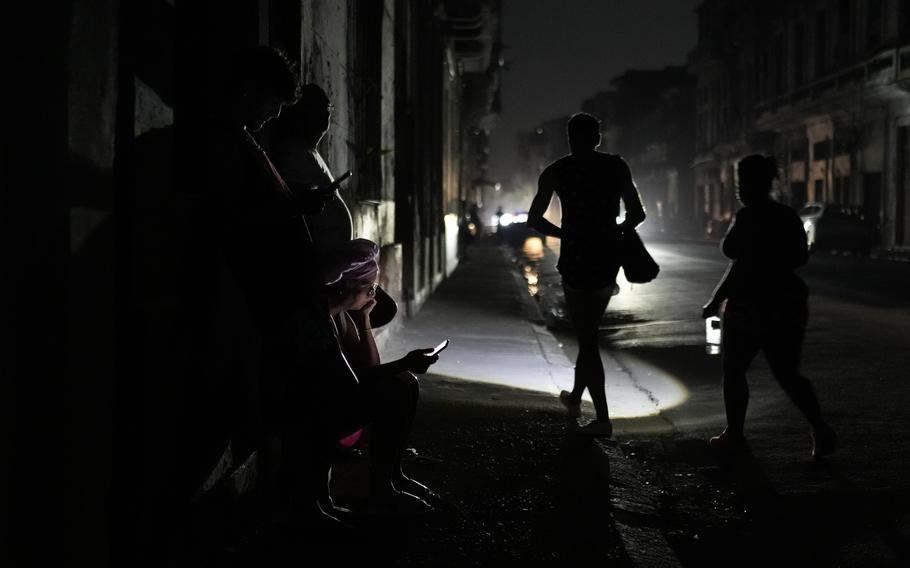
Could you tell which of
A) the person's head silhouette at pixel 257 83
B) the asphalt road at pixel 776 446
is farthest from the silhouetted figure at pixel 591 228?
the person's head silhouette at pixel 257 83

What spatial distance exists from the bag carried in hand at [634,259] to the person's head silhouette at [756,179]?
60 cm

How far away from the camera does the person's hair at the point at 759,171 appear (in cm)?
511

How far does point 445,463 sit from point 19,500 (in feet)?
8.21

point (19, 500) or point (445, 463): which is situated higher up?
point (19, 500)

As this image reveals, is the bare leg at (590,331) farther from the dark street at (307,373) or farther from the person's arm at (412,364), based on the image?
the person's arm at (412,364)

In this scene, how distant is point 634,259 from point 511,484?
163 centimetres

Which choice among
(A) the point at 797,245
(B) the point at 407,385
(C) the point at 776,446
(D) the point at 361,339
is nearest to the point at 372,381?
(B) the point at 407,385

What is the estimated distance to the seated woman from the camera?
327cm

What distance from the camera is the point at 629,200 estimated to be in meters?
5.40

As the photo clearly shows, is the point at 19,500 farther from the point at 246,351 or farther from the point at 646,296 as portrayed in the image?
the point at 646,296

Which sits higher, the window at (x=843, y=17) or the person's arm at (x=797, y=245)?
the window at (x=843, y=17)

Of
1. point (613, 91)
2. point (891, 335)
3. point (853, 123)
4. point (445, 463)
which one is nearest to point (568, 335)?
point (891, 335)

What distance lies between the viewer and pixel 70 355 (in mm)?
2393

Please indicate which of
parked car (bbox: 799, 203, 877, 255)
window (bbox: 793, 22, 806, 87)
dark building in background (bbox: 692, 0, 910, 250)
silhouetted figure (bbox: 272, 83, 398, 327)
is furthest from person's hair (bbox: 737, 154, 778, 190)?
window (bbox: 793, 22, 806, 87)
